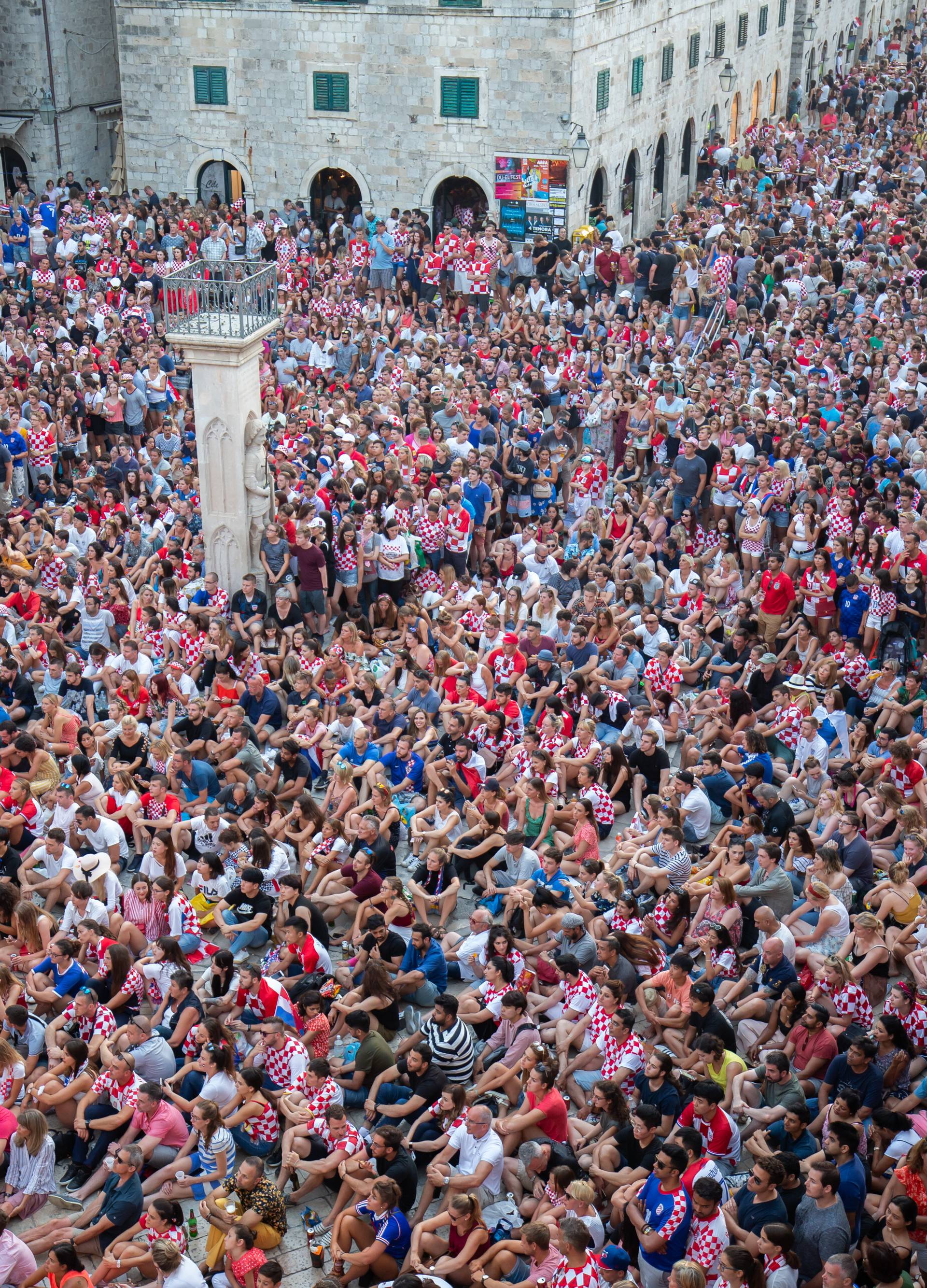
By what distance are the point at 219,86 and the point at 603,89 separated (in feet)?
26.3

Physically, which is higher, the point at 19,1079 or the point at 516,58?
the point at 516,58

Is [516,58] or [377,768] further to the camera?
[516,58]

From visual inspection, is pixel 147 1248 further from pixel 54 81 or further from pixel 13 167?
pixel 54 81

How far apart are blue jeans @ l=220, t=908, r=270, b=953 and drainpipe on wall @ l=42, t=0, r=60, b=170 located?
25525 mm

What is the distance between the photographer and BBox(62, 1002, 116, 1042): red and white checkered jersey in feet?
31.6

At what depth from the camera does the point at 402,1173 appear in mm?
8453

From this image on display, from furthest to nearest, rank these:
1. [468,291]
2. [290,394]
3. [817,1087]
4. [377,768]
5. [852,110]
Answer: [852,110] < [468,291] < [290,394] < [377,768] < [817,1087]

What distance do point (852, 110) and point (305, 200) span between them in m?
19.8

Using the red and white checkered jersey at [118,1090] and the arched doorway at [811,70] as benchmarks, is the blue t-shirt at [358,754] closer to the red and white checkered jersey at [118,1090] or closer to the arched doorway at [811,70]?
the red and white checkered jersey at [118,1090]

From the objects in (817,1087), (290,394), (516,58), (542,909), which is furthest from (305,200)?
(817,1087)

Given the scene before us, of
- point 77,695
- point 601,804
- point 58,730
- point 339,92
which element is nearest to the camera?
point 601,804

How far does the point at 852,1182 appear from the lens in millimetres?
7934

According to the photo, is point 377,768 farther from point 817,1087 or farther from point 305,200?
point 305,200

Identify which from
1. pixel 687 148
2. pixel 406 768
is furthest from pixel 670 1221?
pixel 687 148
